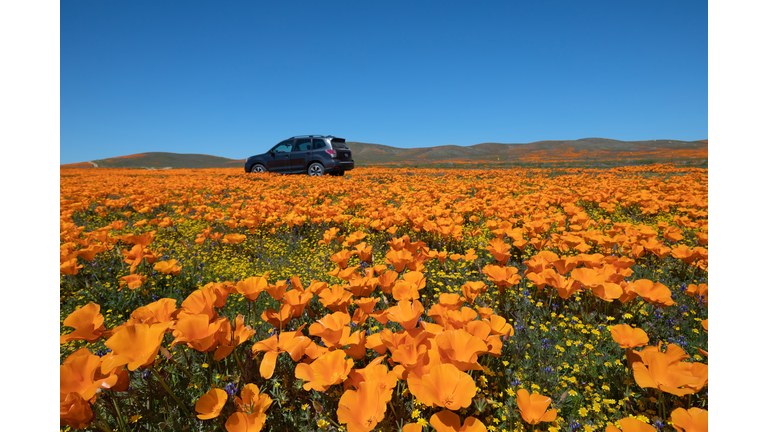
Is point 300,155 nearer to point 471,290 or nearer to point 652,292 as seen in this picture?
point 471,290

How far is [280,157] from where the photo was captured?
14391 mm

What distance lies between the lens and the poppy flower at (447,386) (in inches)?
39.6

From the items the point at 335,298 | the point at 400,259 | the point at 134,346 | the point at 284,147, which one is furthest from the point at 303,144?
the point at 134,346

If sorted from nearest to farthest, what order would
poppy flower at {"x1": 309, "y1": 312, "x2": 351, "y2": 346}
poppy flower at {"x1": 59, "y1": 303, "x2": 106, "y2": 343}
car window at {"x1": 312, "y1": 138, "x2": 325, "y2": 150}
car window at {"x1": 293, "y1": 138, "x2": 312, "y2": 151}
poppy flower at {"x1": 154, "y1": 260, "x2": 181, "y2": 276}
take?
poppy flower at {"x1": 59, "y1": 303, "x2": 106, "y2": 343} < poppy flower at {"x1": 309, "y1": 312, "x2": 351, "y2": 346} < poppy flower at {"x1": 154, "y1": 260, "x2": 181, "y2": 276} < car window at {"x1": 312, "y1": 138, "x2": 325, "y2": 150} < car window at {"x1": 293, "y1": 138, "x2": 312, "y2": 151}

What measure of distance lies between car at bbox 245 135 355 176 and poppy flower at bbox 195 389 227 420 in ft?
40.8

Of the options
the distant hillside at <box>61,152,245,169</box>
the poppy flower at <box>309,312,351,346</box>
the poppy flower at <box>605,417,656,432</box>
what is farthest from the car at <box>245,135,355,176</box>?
the distant hillside at <box>61,152,245,169</box>

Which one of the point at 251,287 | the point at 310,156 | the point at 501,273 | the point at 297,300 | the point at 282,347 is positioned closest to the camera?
the point at 282,347

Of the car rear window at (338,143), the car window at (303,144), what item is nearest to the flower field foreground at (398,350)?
the car rear window at (338,143)

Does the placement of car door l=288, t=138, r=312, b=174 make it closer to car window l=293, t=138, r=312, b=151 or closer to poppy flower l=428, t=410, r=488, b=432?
car window l=293, t=138, r=312, b=151

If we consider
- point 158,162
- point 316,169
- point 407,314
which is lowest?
point 407,314

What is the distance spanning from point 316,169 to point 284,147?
215 cm

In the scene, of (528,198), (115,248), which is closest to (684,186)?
(528,198)

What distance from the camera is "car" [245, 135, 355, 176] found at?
43.5ft

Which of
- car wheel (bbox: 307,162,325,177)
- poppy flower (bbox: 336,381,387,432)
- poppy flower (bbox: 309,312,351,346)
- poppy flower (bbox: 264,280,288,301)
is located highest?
car wheel (bbox: 307,162,325,177)
